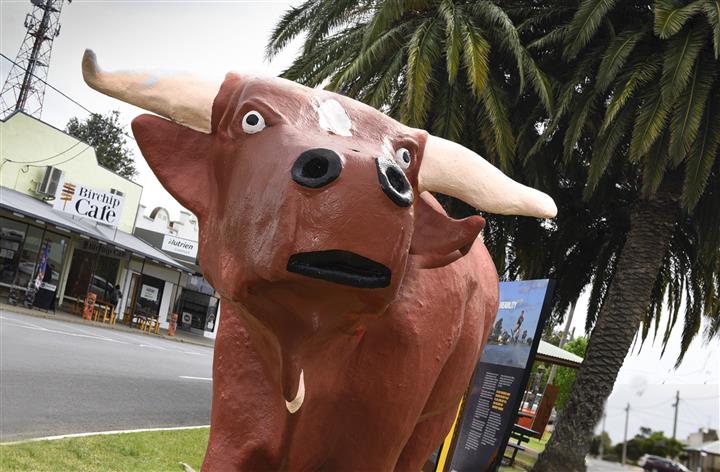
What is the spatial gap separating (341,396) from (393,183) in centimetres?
86

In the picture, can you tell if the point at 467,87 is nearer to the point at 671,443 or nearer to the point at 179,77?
the point at 179,77

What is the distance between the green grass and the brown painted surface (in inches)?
127

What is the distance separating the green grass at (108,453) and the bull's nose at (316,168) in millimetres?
4028

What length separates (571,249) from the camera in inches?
508

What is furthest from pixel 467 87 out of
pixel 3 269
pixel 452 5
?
pixel 3 269

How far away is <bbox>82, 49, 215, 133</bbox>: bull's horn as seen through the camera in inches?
75.8

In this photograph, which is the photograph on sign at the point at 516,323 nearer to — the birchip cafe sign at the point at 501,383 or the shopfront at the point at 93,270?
the birchip cafe sign at the point at 501,383

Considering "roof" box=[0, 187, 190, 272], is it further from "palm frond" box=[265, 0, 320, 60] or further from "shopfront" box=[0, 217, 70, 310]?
"palm frond" box=[265, 0, 320, 60]

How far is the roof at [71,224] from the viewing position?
17688 mm

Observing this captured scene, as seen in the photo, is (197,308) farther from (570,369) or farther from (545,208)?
(545,208)

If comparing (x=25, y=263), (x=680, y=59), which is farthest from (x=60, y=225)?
(x=680, y=59)

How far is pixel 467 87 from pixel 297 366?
9238mm

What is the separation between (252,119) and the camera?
5.88 ft

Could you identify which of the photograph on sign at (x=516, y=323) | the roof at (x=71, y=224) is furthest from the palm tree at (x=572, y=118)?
the roof at (x=71, y=224)
